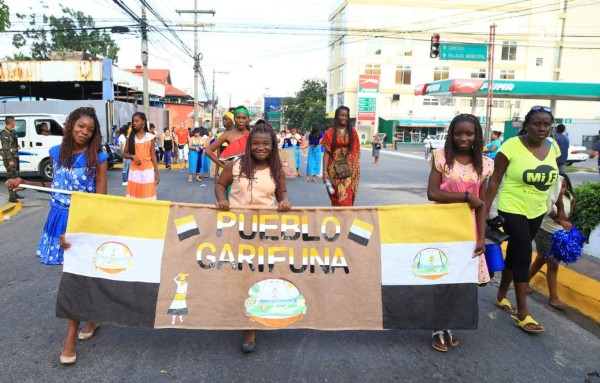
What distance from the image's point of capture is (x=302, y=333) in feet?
12.3

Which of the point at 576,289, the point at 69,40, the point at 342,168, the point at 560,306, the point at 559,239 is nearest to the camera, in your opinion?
the point at 559,239

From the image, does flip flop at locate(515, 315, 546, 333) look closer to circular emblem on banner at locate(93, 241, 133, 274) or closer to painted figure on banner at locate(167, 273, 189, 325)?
painted figure on banner at locate(167, 273, 189, 325)

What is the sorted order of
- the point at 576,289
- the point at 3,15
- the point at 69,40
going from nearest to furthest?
the point at 576,289 → the point at 3,15 → the point at 69,40

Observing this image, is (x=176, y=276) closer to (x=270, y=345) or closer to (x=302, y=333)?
(x=270, y=345)

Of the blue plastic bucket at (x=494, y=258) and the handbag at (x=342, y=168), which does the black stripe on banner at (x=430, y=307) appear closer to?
the blue plastic bucket at (x=494, y=258)

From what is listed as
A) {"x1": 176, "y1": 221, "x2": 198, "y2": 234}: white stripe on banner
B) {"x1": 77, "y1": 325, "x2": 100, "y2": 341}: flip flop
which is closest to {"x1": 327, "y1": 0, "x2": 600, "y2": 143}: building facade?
{"x1": 176, "y1": 221, "x2": 198, "y2": 234}: white stripe on banner

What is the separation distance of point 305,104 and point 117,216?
68832mm

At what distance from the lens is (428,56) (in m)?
56.9

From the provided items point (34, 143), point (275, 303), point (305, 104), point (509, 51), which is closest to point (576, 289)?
point (275, 303)

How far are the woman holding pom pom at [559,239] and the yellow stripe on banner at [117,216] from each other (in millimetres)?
3328

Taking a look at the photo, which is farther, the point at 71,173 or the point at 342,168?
the point at 342,168

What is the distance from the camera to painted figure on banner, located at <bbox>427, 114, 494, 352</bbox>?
11.4ft

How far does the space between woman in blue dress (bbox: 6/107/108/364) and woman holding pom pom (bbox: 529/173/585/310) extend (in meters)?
3.82

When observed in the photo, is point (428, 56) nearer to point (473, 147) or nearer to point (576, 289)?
point (576, 289)
